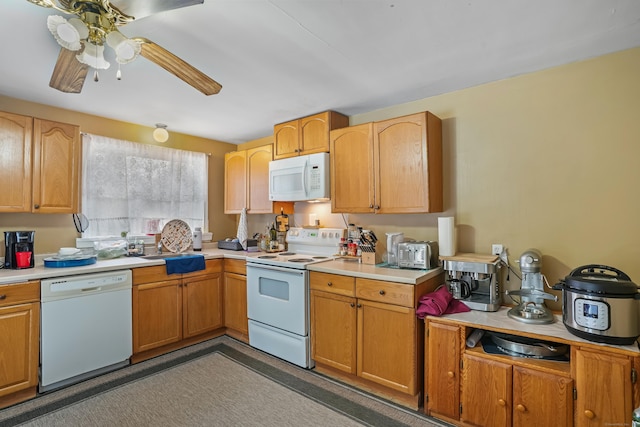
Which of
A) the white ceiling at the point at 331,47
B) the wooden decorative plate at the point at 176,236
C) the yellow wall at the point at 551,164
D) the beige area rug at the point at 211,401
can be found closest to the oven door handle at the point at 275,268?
the beige area rug at the point at 211,401

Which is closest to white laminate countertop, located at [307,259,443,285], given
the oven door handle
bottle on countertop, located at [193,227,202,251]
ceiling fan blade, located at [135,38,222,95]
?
the oven door handle

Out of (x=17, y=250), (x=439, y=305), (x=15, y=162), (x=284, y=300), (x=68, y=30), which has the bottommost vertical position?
(x=284, y=300)

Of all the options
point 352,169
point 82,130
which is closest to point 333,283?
point 352,169

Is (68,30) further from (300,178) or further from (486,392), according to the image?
(486,392)

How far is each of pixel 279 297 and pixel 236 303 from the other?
72 centimetres

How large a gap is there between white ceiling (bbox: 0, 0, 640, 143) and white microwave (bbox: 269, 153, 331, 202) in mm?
568

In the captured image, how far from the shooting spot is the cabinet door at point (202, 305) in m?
3.18

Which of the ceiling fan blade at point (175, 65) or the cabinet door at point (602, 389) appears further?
the ceiling fan blade at point (175, 65)

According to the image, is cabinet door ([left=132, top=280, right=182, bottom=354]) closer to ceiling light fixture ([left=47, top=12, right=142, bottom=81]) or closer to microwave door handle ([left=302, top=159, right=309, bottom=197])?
microwave door handle ([left=302, top=159, right=309, bottom=197])

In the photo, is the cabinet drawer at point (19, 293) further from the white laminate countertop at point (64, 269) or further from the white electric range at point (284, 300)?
the white electric range at point (284, 300)

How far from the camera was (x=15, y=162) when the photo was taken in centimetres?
255

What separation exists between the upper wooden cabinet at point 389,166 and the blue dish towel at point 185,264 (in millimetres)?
1501

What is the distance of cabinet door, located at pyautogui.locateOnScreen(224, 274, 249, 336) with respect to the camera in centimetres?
328

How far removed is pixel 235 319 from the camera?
337 cm
